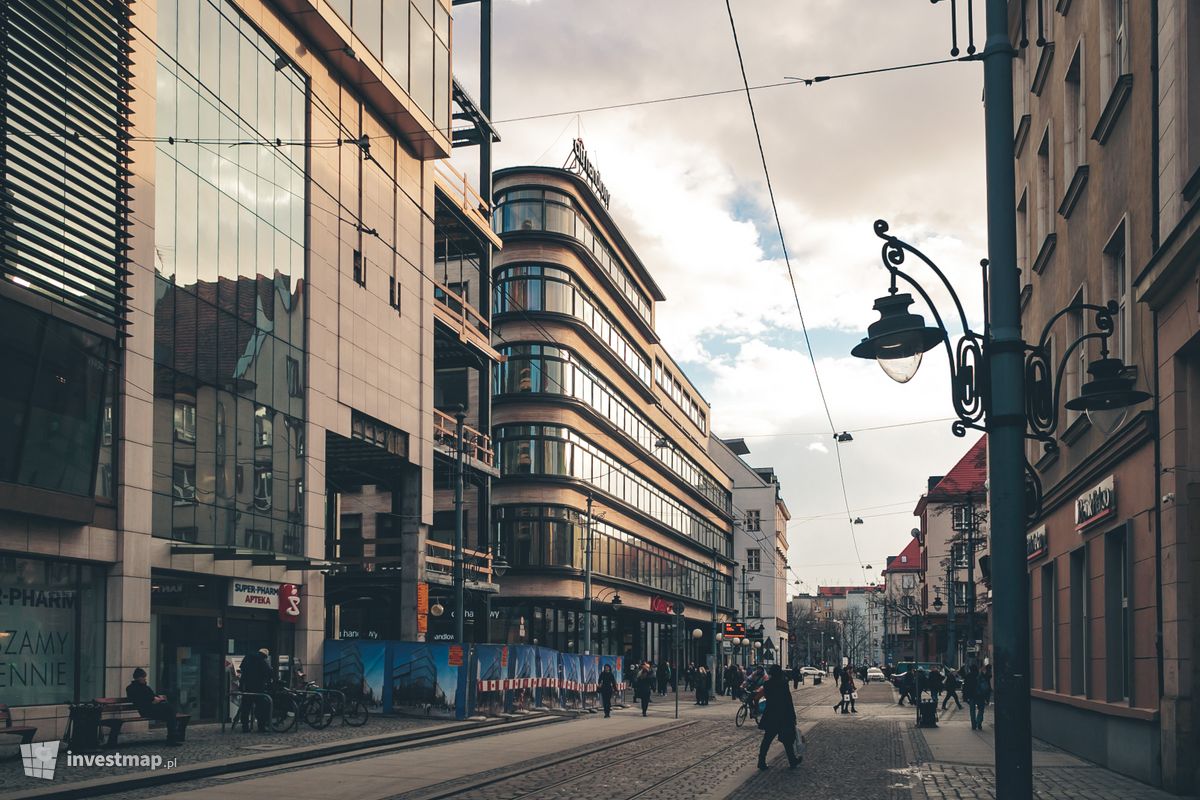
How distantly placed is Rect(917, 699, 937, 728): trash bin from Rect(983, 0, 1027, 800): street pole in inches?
1056

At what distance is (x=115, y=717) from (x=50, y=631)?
6.88ft

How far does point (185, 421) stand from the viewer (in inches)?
1032

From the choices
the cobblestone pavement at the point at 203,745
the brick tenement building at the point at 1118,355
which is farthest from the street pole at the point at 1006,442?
the cobblestone pavement at the point at 203,745

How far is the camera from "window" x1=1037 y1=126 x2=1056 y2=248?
2602 centimetres

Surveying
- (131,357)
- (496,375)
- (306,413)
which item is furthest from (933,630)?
(131,357)

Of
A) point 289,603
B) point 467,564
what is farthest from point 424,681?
point 467,564

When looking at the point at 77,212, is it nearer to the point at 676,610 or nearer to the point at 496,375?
the point at 676,610

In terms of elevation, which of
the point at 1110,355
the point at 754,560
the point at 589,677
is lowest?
the point at 589,677

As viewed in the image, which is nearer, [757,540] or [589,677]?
[589,677]

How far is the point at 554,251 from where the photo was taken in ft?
191

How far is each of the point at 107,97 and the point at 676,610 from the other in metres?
23.9

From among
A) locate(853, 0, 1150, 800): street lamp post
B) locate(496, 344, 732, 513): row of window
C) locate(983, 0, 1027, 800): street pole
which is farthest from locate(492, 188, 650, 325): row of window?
locate(983, 0, 1027, 800): street pole

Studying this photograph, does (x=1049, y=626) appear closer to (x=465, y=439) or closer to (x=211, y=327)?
(x=211, y=327)

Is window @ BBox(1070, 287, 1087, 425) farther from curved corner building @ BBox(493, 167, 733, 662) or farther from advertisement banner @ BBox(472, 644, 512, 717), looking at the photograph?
curved corner building @ BBox(493, 167, 733, 662)
